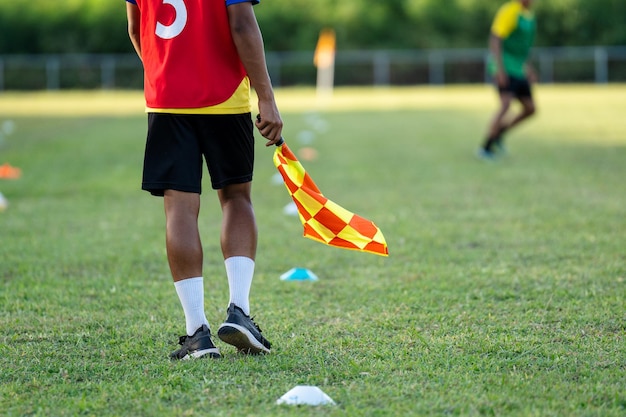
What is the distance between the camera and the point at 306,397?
3223 mm

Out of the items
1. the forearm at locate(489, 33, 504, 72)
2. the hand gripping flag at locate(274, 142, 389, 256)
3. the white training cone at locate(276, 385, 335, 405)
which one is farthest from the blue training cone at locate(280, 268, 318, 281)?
the forearm at locate(489, 33, 504, 72)

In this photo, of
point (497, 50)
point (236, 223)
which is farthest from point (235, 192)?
point (497, 50)

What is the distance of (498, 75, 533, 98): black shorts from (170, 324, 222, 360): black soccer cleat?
9.19m

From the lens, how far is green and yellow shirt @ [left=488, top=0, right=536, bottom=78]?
1233cm

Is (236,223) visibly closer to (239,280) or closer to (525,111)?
(239,280)

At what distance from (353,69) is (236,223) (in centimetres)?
3860

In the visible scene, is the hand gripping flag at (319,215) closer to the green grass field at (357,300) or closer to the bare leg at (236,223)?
Answer: the bare leg at (236,223)

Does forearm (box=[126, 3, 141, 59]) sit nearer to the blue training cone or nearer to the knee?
the knee

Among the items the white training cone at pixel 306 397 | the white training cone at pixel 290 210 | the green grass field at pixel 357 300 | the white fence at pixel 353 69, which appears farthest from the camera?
the white fence at pixel 353 69

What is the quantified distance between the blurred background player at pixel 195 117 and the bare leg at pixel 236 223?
0.31 feet

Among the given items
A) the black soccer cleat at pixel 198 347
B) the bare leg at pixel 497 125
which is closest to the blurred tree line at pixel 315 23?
the bare leg at pixel 497 125

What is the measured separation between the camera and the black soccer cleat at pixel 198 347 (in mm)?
3832

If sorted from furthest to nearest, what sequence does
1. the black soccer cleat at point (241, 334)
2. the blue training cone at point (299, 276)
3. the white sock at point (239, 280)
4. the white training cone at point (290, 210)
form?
the white training cone at point (290, 210)
the blue training cone at point (299, 276)
the white sock at point (239, 280)
the black soccer cleat at point (241, 334)

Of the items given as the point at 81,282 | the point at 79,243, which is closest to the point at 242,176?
the point at 81,282
